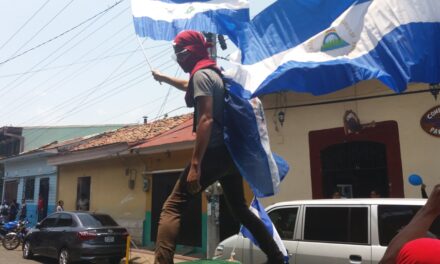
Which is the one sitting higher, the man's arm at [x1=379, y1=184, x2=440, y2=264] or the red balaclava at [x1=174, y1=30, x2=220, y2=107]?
Result: the red balaclava at [x1=174, y1=30, x2=220, y2=107]

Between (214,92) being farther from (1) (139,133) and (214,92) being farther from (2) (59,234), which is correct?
(1) (139,133)

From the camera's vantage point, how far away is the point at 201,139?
10.7 ft

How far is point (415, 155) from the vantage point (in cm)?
1029

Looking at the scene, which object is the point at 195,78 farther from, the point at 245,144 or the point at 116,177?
the point at 116,177

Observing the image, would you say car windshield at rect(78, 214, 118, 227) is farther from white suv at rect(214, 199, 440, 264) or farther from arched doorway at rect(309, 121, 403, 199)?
white suv at rect(214, 199, 440, 264)

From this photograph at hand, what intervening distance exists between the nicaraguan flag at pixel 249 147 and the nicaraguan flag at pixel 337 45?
156 millimetres

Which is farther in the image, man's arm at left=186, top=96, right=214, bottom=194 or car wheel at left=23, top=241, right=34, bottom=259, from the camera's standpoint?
car wheel at left=23, top=241, right=34, bottom=259

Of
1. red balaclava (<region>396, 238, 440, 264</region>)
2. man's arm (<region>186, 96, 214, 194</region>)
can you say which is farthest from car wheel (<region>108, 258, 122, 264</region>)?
red balaclava (<region>396, 238, 440, 264</region>)

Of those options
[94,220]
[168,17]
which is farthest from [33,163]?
[168,17]

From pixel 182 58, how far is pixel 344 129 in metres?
8.33

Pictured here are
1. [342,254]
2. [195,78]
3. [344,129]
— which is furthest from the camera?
[344,129]

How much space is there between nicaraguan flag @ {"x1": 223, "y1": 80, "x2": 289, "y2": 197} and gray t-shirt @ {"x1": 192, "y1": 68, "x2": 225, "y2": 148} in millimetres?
62

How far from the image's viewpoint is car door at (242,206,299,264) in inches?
270

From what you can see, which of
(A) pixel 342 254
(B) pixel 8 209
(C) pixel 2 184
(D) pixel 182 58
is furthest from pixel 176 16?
(C) pixel 2 184
